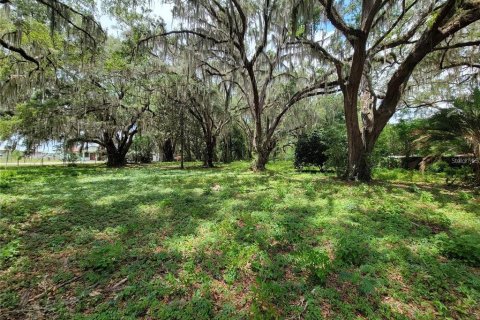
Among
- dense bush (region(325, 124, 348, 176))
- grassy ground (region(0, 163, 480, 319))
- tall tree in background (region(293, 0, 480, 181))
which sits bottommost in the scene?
grassy ground (region(0, 163, 480, 319))

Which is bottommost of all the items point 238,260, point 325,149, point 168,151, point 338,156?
point 238,260

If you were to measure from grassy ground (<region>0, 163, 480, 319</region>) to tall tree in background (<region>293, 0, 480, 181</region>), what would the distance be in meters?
2.96

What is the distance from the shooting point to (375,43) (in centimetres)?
736

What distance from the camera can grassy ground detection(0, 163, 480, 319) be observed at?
2.01 meters

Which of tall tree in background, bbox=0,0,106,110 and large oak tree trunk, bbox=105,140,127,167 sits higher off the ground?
tall tree in background, bbox=0,0,106,110

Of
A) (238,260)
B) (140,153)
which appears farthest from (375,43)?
(140,153)

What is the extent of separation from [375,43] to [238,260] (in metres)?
7.55

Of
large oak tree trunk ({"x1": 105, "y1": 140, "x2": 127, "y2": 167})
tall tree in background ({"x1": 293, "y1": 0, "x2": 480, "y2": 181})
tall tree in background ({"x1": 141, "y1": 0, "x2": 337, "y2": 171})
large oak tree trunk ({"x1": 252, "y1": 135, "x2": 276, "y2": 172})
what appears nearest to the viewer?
tall tree in background ({"x1": 293, "y1": 0, "x2": 480, "y2": 181})

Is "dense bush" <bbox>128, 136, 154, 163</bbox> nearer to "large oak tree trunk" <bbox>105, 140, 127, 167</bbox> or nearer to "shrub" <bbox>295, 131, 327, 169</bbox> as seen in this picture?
"large oak tree trunk" <bbox>105, 140, 127, 167</bbox>

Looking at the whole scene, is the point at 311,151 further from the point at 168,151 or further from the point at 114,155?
the point at 168,151

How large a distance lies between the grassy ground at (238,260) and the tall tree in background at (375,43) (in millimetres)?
2961

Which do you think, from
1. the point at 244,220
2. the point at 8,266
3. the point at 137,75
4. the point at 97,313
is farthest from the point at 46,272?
the point at 137,75

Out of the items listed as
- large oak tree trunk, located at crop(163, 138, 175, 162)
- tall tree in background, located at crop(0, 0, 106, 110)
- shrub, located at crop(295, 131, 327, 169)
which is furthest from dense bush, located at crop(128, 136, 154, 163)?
shrub, located at crop(295, 131, 327, 169)

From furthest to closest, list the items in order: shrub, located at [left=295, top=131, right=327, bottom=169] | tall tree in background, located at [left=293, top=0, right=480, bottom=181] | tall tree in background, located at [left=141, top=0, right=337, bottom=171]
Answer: shrub, located at [left=295, top=131, right=327, bottom=169] < tall tree in background, located at [left=141, top=0, right=337, bottom=171] < tall tree in background, located at [left=293, top=0, right=480, bottom=181]
